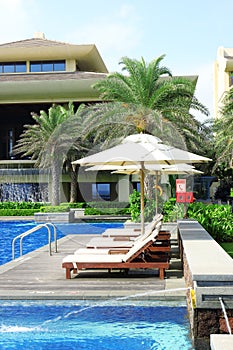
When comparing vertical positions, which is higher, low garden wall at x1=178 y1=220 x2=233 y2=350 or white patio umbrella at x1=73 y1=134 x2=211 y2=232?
white patio umbrella at x1=73 y1=134 x2=211 y2=232

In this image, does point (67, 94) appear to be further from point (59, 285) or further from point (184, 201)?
point (59, 285)

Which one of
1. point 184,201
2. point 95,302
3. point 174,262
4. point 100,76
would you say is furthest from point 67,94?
point 95,302

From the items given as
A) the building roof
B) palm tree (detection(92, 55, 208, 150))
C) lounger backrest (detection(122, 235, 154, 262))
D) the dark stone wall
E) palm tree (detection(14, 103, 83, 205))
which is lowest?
the dark stone wall

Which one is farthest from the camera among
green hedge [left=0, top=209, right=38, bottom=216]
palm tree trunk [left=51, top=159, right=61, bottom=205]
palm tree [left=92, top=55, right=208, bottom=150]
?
palm tree trunk [left=51, top=159, right=61, bottom=205]

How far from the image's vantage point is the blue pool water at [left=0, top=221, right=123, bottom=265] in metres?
17.9

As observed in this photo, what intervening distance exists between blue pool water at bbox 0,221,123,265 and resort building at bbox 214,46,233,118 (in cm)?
2712

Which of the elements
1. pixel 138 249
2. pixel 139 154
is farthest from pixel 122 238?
pixel 138 249

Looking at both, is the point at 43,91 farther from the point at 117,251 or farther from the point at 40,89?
the point at 117,251

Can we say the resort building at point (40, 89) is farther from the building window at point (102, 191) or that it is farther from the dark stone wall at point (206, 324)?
the dark stone wall at point (206, 324)

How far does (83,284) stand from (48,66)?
41806 millimetres

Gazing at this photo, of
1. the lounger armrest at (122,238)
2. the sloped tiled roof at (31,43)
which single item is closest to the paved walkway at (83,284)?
the lounger armrest at (122,238)

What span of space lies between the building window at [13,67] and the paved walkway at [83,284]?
39588mm

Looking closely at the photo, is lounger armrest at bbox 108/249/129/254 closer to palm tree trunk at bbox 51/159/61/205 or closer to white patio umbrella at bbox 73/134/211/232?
white patio umbrella at bbox 73/134/211/232

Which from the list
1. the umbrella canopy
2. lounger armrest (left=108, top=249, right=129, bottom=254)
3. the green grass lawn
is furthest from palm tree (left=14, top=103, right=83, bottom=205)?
lounger armrest (left=108, top=249, right=129, bottom=254)
